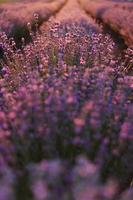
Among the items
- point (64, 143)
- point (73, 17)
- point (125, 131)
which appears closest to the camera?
point (125, 131)

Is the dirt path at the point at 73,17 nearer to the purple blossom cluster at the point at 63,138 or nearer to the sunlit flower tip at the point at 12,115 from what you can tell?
the purple blossom cluster at the point at 63,138

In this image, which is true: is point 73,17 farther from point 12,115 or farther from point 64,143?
point 12,115

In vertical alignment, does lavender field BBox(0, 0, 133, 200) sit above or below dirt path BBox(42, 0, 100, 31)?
below

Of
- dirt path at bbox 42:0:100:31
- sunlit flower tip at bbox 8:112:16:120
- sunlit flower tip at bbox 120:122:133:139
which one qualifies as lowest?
sunlit flower tip at bbox 120:122:133:139

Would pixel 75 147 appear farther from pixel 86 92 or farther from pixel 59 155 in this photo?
pixel 86 92

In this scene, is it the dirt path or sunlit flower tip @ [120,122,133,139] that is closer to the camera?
sunlit flower tip @ [120,122,133,139]

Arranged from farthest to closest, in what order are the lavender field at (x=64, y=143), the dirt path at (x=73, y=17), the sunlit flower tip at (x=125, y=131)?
the dirt path at (x=73, y=17) → the sunlit flower tip at (x=125, y=131) → the lavender field at (x=64, y=143)

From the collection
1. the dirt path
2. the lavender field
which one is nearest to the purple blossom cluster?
the lavender field

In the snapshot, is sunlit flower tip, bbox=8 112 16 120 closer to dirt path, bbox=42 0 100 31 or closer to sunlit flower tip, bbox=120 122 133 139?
sunlit flower tip, bbox=120 122 133 139

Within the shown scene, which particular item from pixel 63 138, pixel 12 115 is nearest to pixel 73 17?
pixel 63 138

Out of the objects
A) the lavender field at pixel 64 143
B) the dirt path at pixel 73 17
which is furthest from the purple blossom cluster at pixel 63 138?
the dirt path at pixel 73 17

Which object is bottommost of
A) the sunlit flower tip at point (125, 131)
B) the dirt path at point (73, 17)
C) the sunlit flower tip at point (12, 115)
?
the sunlit flower tip at point (125, 131)
